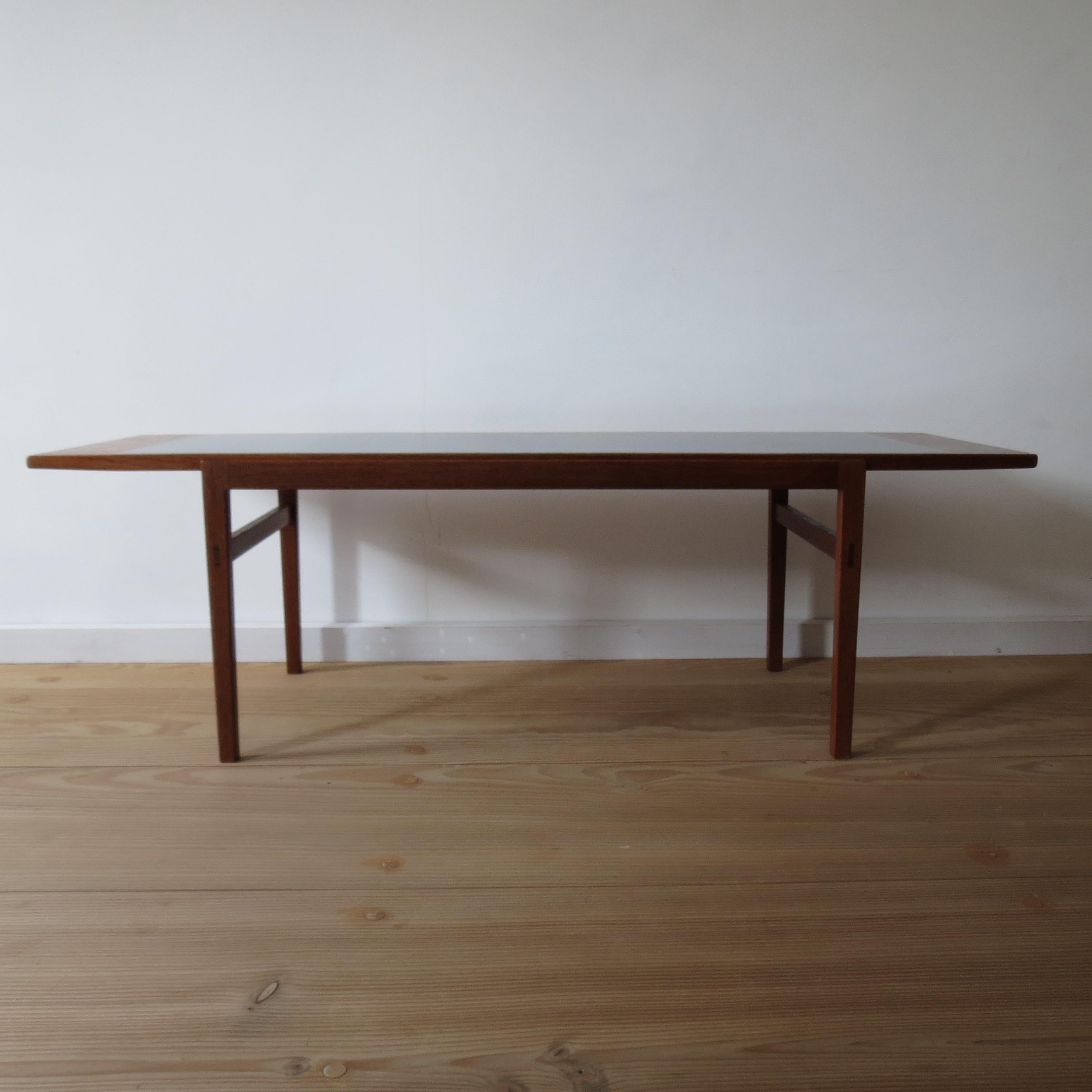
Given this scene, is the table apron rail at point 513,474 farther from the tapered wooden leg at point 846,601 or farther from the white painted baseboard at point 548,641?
the white painted baseboard at point 548,641

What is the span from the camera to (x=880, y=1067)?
2.59 ft

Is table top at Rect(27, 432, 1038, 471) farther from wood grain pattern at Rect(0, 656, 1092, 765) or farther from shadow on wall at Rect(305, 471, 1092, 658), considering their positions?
wood grain pattern at Rect(0, 656, 1092, 765)

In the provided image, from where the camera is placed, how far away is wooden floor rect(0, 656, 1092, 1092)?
2.65 feet

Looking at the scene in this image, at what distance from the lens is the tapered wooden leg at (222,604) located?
1369 millimetres

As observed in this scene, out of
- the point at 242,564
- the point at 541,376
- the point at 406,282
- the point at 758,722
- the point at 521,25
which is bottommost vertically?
the point at 758,722

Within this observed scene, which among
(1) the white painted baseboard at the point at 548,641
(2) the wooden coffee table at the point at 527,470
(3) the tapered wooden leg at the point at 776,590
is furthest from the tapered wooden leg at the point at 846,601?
(1) the white painted baseboard at the point at 548,641

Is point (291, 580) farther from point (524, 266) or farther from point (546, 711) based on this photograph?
point (524, 266)

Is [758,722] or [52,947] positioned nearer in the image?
[52,947]

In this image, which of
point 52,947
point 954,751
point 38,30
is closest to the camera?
point 52,947

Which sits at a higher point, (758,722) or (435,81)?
(435,81)

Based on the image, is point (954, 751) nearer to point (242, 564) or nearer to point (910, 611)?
point (910, 611)

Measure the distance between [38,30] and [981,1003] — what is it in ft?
7.53

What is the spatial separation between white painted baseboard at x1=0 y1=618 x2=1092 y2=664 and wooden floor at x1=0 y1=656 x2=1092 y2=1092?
0.22m

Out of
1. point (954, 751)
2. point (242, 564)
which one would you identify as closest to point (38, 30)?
point (242, 564)
